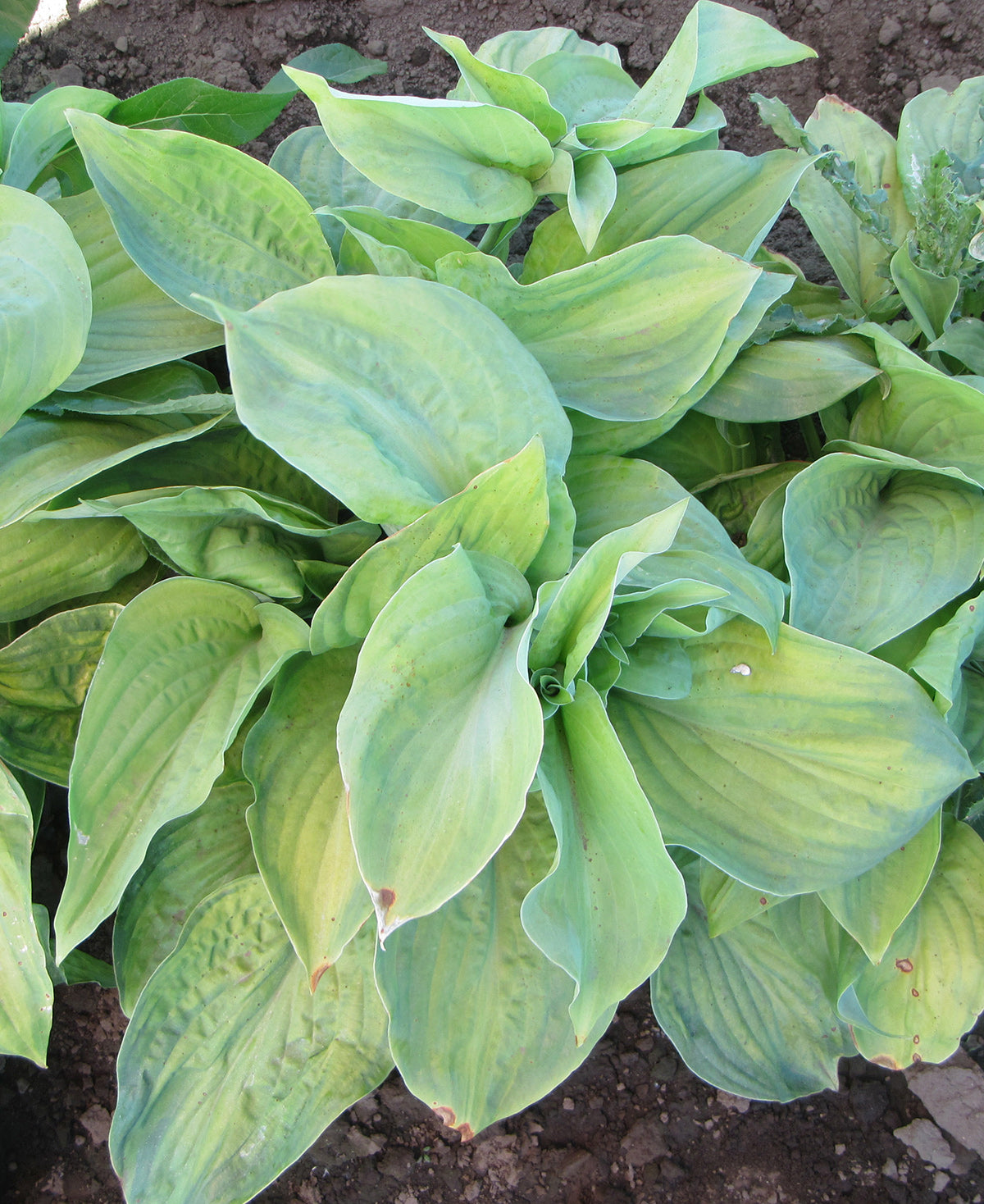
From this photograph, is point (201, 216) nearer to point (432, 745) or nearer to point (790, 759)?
point (432, 745)

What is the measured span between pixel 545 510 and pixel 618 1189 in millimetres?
858

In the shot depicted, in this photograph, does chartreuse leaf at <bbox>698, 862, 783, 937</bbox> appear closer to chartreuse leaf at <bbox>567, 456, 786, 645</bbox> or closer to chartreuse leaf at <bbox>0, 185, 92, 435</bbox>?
chartreuse leaf at <bbox>567, 456, 786, 645</bbox>

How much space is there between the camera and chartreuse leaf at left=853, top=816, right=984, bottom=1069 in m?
0.86

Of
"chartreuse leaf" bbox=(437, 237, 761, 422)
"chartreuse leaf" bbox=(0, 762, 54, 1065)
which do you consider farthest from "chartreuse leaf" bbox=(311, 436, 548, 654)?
"chartreuse leaf" bbox=(0, 762, 54, 1065)

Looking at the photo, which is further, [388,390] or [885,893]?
[885,893]

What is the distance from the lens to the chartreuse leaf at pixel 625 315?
77cm

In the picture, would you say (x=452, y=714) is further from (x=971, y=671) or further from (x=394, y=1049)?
(x=971, y=671)

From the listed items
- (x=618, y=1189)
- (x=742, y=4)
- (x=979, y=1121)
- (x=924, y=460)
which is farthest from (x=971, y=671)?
(x=742, y=4)

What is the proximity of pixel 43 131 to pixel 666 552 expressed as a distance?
2.25 ft

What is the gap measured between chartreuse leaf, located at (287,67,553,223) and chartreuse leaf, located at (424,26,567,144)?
34 mm

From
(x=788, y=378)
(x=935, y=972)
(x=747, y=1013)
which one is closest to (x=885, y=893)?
(x=935, y=972)

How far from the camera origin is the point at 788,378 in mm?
878

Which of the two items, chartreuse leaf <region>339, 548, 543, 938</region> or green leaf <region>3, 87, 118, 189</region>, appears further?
green leaf <region>3, 87, 118, 189</region>

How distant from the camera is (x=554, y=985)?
31.7 inches
